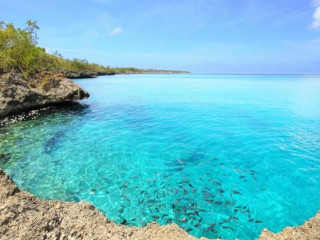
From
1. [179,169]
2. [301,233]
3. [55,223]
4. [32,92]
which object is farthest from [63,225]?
[32,92]

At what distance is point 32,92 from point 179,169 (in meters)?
15.3

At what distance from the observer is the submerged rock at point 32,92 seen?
15789 millimetres

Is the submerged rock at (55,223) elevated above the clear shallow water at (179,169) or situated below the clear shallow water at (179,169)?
above

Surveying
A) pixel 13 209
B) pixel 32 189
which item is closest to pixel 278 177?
pixel 13 209

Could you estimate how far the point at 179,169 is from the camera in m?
8.65

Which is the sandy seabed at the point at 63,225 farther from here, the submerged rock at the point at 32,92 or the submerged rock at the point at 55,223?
the submerged rock at the point at 32,92

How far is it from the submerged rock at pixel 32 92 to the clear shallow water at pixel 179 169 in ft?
7.40

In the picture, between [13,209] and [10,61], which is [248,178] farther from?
[10,61]

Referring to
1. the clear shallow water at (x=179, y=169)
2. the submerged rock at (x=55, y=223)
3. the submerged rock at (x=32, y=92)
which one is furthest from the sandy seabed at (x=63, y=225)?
the submerged rock at (x=32, y=92)

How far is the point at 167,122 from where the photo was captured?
53.4 feet

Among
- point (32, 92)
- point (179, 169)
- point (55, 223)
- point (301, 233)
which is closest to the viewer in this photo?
point (55, 223)

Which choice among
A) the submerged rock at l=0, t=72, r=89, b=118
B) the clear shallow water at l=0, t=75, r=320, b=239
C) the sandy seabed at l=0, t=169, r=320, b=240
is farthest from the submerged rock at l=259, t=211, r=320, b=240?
the submerged rock at l=0, t=72, r=89, b=118

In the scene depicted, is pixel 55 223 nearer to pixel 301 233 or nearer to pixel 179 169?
pixel 301 233

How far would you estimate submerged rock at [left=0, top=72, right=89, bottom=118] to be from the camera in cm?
1579
